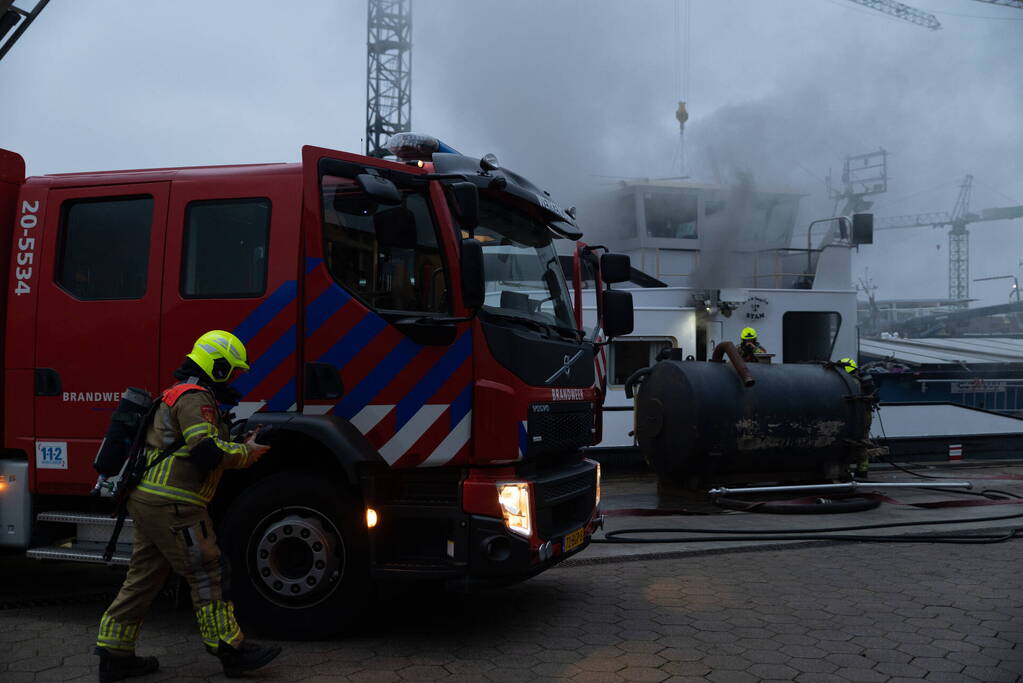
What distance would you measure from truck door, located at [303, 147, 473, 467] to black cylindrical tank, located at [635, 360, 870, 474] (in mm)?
5554

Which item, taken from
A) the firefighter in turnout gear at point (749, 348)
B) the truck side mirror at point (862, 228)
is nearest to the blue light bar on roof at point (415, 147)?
the firefighter in turnout gear at point (749, 348)

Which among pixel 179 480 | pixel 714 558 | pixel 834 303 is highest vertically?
pixel 834 303

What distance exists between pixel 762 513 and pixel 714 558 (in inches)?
93.5

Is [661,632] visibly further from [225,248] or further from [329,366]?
[225,248]

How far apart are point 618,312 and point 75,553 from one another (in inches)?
155

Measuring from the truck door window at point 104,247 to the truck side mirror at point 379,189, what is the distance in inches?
63.7

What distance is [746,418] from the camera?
1019 cm

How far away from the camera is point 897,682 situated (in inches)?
178

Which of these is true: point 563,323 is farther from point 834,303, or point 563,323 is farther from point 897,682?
point 834,303

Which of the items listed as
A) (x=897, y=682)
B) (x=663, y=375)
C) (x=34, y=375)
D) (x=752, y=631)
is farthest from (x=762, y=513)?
(x=34, y=375)

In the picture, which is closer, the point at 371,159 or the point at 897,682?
the point at 897,682

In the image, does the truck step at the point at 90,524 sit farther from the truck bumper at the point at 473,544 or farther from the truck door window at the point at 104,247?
the truck bumper at the point at 473,544

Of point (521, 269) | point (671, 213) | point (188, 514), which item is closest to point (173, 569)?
point (188, 514)

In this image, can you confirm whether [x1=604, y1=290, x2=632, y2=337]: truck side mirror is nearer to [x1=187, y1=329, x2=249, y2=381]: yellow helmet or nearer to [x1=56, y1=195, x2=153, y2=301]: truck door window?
[x1=187, y1=329, x2=249, y2=381]: yellow helmet
